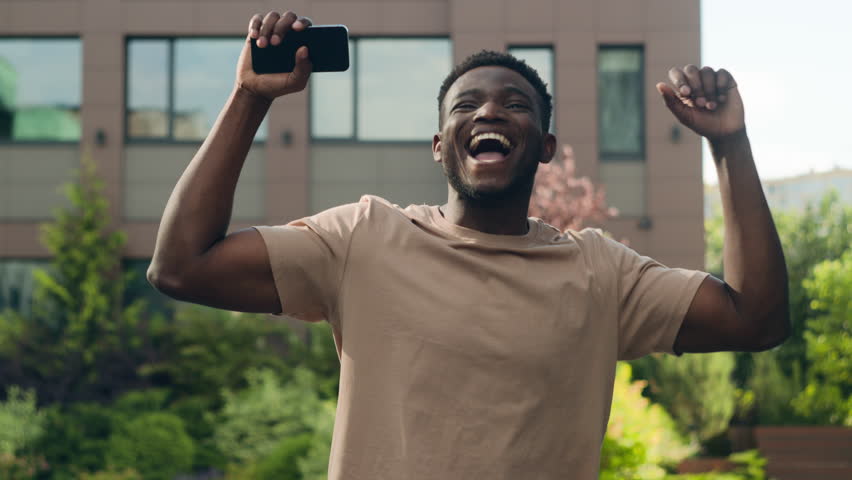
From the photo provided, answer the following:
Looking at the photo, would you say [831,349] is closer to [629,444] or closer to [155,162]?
[629,444]

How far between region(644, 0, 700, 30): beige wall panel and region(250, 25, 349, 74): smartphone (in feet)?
49.7

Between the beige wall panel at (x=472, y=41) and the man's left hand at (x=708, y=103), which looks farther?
the beige wall panel at (x=472, y=41)

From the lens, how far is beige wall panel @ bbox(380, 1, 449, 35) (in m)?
16.5

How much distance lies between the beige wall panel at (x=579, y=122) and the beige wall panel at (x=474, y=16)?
5.97ft

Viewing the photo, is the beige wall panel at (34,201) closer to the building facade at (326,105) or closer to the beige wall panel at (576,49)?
the building facade at (326,105)

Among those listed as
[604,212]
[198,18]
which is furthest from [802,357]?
[198,18]

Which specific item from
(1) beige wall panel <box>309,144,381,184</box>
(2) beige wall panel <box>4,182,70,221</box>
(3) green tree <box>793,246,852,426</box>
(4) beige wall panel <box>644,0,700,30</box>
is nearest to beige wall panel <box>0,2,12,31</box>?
(2) beige wall panel <box>4,182,70,221</box>

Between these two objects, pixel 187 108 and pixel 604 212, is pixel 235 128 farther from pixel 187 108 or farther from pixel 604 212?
pixel 187 108

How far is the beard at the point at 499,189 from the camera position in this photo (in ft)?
6.79

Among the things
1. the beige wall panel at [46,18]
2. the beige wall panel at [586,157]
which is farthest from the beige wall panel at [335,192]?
the beige wall panel at [46,18]

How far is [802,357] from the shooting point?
14.0 m

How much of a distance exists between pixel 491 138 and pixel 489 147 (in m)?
0.02

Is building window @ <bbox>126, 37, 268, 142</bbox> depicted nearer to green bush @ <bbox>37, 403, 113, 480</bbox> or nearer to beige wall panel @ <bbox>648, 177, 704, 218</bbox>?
green bush @ <bbox>37, 403, 113, 480</bbox>

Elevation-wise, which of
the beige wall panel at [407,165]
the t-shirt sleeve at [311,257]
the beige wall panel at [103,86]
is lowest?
the t-shirt sleeve at [311,257]
